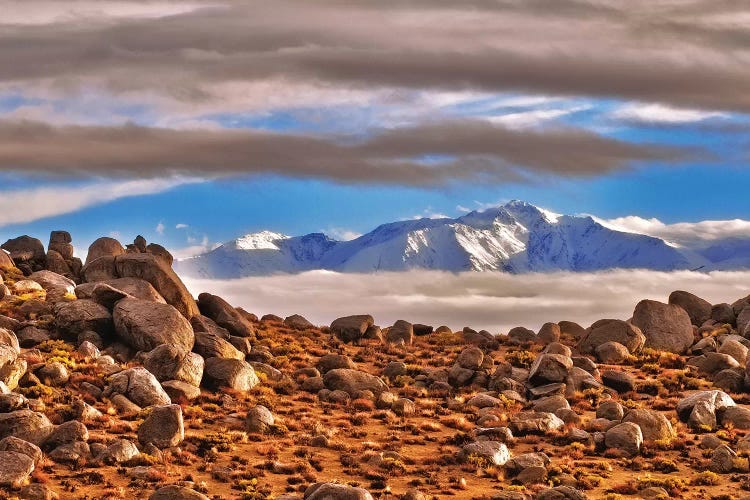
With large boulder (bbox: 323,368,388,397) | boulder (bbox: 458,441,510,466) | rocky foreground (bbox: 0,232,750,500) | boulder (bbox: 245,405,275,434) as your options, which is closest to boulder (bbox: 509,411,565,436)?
rocky foreground (bbox: 0,232,750,500)

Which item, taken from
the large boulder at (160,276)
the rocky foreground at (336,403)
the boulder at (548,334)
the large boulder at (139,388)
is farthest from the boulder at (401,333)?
the large boulder at (139,388)

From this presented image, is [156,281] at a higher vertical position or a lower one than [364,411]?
higher

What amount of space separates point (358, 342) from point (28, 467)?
54.8 metres

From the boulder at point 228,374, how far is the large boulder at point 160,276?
47.5 ft

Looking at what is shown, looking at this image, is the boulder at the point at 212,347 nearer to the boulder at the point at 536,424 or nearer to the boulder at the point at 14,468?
the boulder at the point at 536,424

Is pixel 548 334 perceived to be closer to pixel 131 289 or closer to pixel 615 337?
pixel 615 337

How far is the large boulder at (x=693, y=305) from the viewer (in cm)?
11281

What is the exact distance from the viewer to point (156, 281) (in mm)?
94375

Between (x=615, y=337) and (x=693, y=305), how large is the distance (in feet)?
68.7

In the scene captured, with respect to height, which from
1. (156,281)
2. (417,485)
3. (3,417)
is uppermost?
(156,281)

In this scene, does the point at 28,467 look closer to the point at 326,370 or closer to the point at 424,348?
the point at 326,370

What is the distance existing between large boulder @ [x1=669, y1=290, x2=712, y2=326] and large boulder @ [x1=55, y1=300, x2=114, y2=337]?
6353 cm

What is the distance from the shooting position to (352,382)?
3164 inches

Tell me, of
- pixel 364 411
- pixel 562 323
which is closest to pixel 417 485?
pixel 364 411
